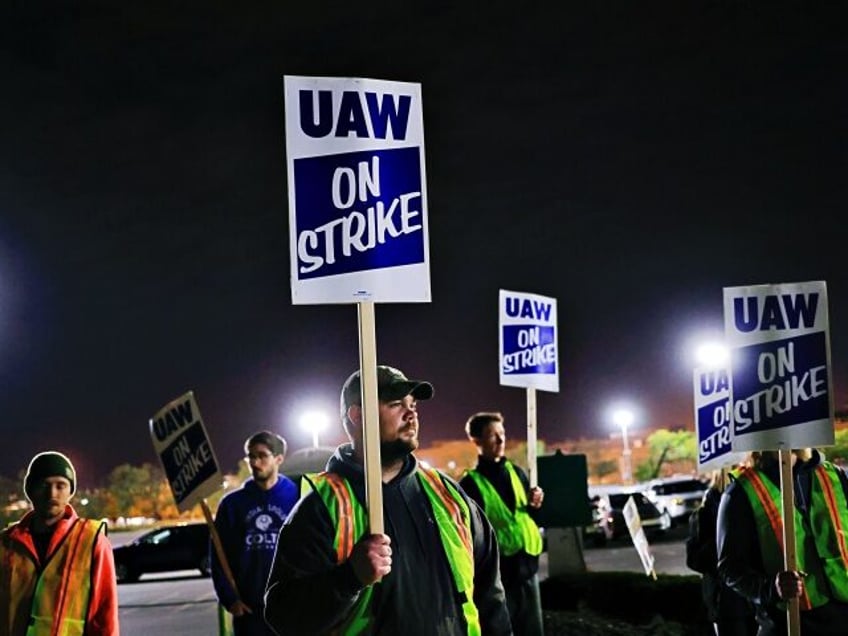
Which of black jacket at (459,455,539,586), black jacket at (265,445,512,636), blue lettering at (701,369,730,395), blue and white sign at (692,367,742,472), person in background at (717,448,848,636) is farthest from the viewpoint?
blue lettering at (701,369,730,395)

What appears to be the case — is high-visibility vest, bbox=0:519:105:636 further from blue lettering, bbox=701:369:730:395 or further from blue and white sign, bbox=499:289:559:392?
blue lettering, bbox=701:369:730:395

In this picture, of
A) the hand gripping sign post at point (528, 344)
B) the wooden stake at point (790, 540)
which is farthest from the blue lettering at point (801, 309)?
the hand gripping sign post at point (528, 344)

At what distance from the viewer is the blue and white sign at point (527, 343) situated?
1138cm

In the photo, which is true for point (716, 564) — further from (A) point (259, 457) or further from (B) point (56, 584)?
(B) point (56, 584)

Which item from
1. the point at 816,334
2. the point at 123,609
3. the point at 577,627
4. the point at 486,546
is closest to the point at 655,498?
the point at 123,609

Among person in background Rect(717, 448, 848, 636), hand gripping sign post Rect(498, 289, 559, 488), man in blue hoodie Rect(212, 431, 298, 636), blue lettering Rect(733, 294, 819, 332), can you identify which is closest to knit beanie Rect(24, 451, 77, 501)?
man in blue hoodie Rect(212, 431, 298, 636)

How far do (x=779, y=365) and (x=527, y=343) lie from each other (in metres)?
4.55

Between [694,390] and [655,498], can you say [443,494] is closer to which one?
[694,390]

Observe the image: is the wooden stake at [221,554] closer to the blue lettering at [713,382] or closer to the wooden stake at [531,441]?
the wooden stake at [531,441]

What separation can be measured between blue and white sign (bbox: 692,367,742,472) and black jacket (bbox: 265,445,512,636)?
722 centimetres

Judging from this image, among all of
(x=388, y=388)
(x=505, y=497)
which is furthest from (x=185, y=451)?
(x=388, y=388)

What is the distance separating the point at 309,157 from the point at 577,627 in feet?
27.3

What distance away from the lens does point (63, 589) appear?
6043 millimetres

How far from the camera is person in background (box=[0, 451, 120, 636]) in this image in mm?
6035
